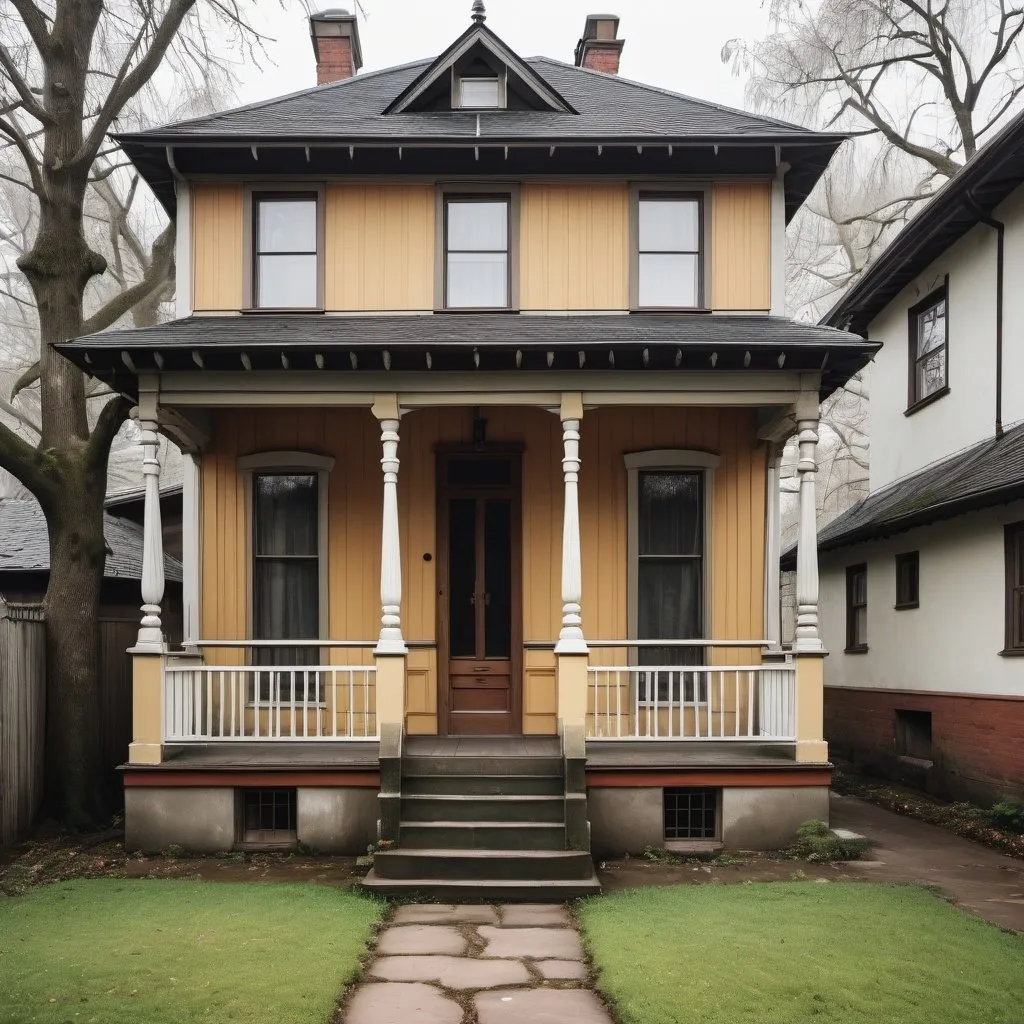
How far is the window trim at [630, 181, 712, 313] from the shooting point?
10617 millimetres

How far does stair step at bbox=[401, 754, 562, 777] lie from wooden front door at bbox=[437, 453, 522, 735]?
1.71m

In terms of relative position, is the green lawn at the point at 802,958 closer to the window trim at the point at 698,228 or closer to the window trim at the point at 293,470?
the window trim at the point at 293,470

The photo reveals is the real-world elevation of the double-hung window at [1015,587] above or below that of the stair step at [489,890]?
above

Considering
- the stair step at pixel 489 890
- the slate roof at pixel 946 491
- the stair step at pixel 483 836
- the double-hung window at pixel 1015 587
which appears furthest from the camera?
the double-hung window at pixel 1015 587

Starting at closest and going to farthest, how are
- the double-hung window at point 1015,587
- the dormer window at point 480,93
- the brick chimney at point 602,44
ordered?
the double-hung window at point 1015,587, the dormer window at point 480,93, the brick chimney at point 602,44

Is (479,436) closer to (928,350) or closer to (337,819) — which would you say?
(337,819)

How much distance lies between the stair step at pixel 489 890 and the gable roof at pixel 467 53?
789 cm

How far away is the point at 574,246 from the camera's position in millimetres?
10680

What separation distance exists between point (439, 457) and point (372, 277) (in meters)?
1.98

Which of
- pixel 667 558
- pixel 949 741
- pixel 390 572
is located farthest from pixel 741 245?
pixel 949 741

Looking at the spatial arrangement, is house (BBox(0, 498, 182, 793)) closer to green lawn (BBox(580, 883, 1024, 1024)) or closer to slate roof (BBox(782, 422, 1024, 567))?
green lawn (BBox(580, 883, 1024, 1024))

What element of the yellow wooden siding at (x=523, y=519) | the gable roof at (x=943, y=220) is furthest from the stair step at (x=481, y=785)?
the gable roof at (x=943, y=220)

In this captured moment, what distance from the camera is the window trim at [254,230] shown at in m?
10.6

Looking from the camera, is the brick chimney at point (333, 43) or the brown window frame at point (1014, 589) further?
the brick chimney at point (333, 43)
